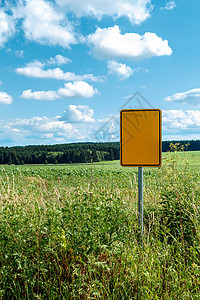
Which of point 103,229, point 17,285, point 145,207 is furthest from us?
point 145,207

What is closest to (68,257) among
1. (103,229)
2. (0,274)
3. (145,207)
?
(103,229)

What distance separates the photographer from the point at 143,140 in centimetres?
409

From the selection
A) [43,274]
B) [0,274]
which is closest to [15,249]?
[0,274]

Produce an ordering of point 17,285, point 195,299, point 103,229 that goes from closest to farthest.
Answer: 1. point 195,299
2. point 17,285
3. point 103,229

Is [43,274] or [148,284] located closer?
[148,284]

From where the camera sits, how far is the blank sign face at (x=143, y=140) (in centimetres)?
408

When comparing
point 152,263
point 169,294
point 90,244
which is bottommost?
point 169,294

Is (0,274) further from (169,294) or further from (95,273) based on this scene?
(169,294)

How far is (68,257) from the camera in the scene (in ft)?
10.5

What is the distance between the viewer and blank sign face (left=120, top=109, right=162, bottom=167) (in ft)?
13.4

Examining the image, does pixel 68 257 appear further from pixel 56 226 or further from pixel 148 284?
pixel 148 284

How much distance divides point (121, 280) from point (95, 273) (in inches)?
11.3

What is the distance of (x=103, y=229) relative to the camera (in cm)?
318

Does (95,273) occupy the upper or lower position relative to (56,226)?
lower
